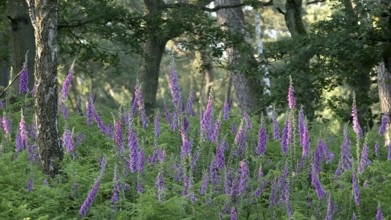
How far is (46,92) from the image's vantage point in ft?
23.6

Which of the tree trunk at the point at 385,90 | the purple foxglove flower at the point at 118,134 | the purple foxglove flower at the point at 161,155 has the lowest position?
the purple foxglove flower at the point at 161,155

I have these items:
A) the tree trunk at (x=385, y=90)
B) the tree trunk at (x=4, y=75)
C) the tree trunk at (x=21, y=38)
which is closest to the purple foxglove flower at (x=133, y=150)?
the tree trunk at (x=385, y=90)

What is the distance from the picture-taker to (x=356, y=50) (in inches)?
490

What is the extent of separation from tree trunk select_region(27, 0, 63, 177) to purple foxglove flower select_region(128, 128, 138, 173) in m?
1.62

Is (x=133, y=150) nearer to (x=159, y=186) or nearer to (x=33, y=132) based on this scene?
(x=159, y=186)

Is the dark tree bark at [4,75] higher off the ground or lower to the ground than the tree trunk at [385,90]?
higher

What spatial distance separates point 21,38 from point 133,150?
367 inches

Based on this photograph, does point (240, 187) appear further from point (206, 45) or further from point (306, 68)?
point (206, 45)

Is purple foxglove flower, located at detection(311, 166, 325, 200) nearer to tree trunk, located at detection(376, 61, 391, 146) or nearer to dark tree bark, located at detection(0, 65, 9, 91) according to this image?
tree trunk, located at detection(376, 61, 391, 146)

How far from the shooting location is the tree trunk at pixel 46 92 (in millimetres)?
7191

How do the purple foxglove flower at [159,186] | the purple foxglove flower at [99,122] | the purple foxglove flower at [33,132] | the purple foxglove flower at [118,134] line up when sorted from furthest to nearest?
the purple foxglove flower at [33,132] → the purple foxglove flower at [99,122] → the purple foxglove flower at [118,134] → the purple foxglove flower at [159,186]

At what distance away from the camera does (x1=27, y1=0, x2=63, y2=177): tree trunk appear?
7.19 m

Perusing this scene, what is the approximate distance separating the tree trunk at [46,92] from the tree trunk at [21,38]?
23.2 feet

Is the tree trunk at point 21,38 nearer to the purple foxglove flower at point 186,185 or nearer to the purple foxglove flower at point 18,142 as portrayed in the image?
the purple foxglove flower at point 18,142
